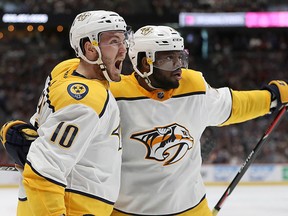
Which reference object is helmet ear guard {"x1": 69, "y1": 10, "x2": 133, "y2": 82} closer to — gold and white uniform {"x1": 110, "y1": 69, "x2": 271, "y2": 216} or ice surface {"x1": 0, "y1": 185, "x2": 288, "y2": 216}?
gold and white uniform {"x1": 110, "y1": 69, "x2": 271, "y2": 216}

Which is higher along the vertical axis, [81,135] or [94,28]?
[94,28]

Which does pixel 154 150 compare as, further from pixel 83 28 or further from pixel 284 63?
pixel 284 63

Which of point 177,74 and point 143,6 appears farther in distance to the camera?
point 143,6

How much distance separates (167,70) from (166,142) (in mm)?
281

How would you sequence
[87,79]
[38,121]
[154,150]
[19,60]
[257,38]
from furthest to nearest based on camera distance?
[257,38] < [19,60] < [154,150] < [38,121] < [87,79]

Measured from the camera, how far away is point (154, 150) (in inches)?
95.7

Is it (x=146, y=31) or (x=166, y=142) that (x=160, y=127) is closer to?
(x=166, y=142)

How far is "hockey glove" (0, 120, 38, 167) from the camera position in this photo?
2.11m

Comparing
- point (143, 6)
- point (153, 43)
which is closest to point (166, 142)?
point (153, 43)

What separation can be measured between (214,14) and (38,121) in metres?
9.57

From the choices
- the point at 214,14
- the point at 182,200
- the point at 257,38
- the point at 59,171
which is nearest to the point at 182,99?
the point at 182,200

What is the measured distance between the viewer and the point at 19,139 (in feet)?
6.95

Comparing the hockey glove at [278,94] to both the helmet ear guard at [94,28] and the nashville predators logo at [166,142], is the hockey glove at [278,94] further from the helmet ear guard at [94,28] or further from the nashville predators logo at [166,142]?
the helmet ear guard at [94,28]

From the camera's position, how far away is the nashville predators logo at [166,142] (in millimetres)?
2422
